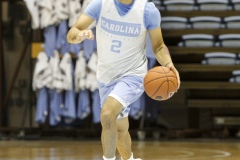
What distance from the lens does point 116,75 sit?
6.54 meters

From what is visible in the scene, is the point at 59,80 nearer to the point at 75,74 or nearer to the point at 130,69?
the point at 75,74

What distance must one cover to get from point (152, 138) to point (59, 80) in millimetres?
1966

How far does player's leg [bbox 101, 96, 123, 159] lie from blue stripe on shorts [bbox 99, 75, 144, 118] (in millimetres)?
80

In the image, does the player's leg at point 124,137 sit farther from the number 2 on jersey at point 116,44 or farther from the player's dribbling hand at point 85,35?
the player's dribbling hand at point 85,35

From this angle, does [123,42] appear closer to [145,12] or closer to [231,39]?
[145,12]

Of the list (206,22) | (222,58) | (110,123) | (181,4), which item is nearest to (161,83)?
(110,123)

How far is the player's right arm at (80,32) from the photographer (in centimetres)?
596

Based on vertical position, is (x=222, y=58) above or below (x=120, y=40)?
below

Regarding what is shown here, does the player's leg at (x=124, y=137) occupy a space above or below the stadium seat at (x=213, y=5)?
below

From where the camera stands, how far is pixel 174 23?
12492 mm

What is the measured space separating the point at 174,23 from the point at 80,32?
6.56 meters

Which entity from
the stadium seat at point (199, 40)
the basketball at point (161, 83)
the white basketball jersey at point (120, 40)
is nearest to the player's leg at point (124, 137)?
the white basketball jersey at point (120, 40)

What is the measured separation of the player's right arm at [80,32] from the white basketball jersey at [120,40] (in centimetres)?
17

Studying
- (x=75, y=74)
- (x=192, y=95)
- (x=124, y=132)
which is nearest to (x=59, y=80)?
(x=75, y=74)
